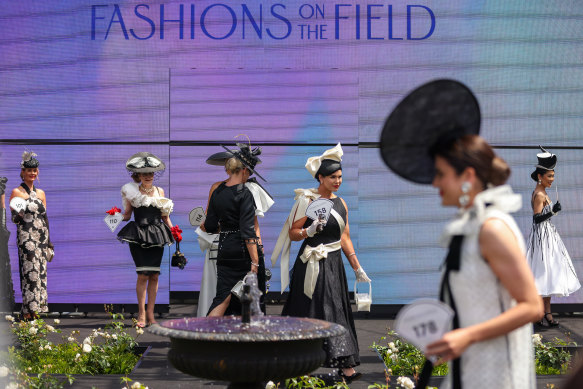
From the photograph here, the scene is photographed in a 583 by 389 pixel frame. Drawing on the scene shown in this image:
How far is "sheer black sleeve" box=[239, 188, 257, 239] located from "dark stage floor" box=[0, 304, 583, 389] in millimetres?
1216

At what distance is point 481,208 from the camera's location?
2.58 m

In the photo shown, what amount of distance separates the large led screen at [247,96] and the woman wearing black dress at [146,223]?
914 millimetres

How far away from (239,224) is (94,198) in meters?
3.68

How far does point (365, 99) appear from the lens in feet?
33.0

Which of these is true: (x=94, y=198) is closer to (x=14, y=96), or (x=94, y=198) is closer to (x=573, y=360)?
(x=14, y=96)

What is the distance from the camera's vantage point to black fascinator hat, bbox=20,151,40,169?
916cm

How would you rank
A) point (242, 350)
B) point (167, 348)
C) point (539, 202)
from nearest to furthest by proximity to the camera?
point (242, 350) → point (167, 348) → point (539, 202)

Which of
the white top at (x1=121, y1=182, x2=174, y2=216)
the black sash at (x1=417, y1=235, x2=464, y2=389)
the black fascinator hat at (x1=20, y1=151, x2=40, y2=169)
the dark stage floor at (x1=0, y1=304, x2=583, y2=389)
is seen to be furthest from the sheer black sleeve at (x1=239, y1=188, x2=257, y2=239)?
the black sash at (x1=417, y1=235, x2=464, y2=389)

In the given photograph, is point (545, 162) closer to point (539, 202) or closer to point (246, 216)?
point (539, 202)

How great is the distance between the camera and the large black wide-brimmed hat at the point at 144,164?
8.80m

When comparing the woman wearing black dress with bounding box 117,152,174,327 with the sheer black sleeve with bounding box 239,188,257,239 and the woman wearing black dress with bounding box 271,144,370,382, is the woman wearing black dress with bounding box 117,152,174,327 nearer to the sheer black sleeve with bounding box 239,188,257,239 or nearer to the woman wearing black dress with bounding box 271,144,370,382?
the sheer black sleeve with bounding box 239,188,257,239

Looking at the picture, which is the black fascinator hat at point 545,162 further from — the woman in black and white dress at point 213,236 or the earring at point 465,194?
the earring at point 465,194

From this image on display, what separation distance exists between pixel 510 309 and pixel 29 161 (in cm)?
757

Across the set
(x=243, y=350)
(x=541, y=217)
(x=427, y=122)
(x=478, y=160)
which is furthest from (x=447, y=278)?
(x=541, y=217)
